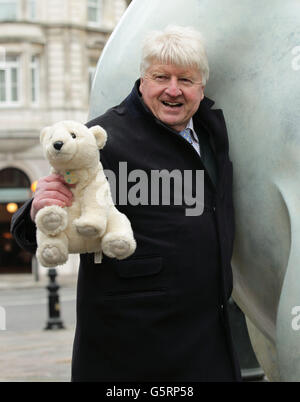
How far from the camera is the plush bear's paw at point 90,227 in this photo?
7.34 feet

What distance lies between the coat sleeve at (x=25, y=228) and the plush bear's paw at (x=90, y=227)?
0.34 metres

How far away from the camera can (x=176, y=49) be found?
98.0 inches

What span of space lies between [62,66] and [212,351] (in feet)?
76.7

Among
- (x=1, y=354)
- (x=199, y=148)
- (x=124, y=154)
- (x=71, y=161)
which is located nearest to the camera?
(x=71, y=161)

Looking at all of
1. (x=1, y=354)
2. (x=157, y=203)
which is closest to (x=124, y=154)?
(x=157, y=203)

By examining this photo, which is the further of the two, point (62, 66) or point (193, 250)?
point (62, 66)

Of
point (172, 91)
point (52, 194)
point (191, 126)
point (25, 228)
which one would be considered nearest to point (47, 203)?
point (52, 194)

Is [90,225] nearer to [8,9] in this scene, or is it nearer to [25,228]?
[25,228]

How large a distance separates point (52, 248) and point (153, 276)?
1.36 feet

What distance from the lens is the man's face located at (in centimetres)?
252

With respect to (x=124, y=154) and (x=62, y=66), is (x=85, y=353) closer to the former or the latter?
(x=124, y=154)

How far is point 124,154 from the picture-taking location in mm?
2541

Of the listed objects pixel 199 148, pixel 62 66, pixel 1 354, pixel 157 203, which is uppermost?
pixel 62 66

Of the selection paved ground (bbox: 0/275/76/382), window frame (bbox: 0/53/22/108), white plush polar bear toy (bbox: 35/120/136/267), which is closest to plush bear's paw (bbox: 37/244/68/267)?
white plush polar bear toy (bbox: 35/120/136/267)
